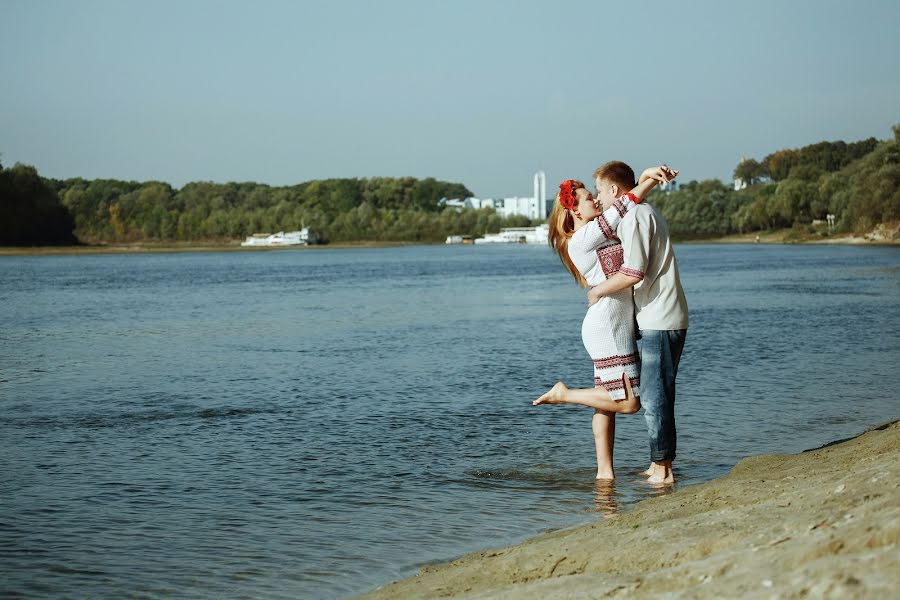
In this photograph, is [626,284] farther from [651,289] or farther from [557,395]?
[557,395]

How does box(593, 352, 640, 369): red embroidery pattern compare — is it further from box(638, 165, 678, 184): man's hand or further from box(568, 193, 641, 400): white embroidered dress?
box(638, 165, 678, 184): man's hand

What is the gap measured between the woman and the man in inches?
2.9

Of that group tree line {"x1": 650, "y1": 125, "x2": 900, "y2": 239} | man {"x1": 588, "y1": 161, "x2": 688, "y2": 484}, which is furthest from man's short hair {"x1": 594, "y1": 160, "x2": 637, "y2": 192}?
tree line {"x1": 650, "y1": 125, "x2": 900, "y2": 239}

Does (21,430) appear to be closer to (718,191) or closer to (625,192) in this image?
(625,192)

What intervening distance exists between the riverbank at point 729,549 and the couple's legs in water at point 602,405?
0.70 meters

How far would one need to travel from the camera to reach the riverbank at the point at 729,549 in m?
3.93

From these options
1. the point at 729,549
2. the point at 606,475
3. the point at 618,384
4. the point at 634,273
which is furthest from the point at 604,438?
the point at 729,549

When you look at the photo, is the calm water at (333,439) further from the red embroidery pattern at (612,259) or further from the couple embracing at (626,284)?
the red embroidery pattern at (612,259)

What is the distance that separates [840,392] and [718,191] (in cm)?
18201

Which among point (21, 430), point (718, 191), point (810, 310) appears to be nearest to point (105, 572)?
point (21, 430)

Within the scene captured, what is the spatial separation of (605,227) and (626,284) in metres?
0.42

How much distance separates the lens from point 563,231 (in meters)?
7.80

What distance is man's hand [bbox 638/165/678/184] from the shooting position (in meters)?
7.33

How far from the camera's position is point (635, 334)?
7785 millimetres
